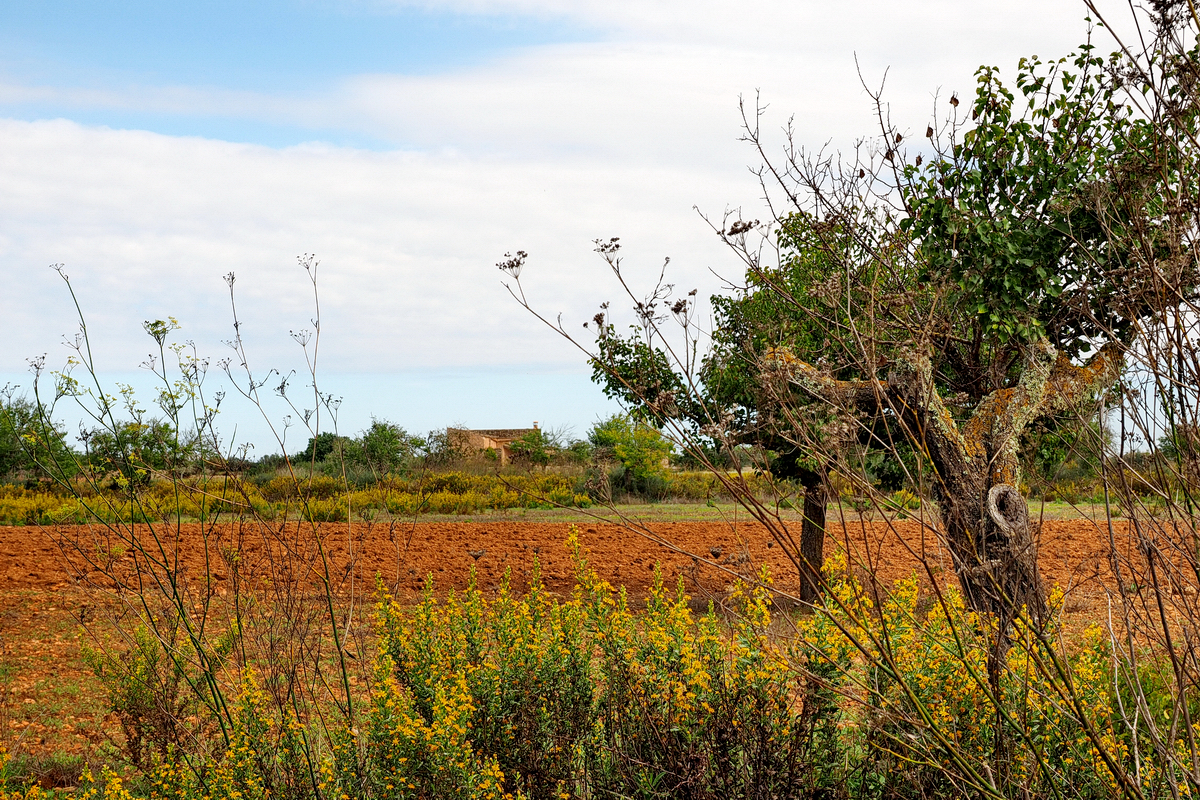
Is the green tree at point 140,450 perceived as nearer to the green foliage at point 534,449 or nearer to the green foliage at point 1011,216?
the green foliage at point 1011,216

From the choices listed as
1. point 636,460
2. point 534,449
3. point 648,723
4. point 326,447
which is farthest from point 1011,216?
point 534,449

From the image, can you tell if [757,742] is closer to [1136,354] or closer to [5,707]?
[1136,354]

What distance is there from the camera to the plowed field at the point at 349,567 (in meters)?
5.97

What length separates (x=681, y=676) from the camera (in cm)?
335

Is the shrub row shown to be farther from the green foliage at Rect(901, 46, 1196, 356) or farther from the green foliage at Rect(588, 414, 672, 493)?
the green foliage at Rect(588, 414, 672, 493)

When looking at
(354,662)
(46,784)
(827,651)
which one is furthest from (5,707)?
(827,651)

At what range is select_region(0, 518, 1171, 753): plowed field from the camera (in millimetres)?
5973

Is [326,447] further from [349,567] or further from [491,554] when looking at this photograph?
[349,567]

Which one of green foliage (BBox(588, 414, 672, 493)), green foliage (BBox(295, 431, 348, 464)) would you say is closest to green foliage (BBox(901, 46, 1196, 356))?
green foliage (BBox(295, 431, 348, 464))

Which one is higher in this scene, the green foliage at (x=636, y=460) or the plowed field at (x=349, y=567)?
the green foliage at (x=636, y=460)

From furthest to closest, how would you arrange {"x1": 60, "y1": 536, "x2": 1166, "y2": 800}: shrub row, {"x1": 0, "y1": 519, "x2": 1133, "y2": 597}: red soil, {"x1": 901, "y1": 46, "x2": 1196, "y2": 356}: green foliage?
{"x1": 0, "y1": 519, "x2": 1133, "y2": 597}: red soil
{"x1": 901, "y1": 46, "x2": 1196, "y2": 356}: green foliage
{"x1": 60, "y1": 536, "x2": 1166, "y2": 800}: shrub row

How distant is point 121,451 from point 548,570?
8109mm

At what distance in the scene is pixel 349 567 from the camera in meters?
6.43

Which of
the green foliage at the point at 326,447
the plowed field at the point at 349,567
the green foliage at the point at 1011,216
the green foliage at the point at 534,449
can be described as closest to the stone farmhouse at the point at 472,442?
the green foliage at the point at 534,449
